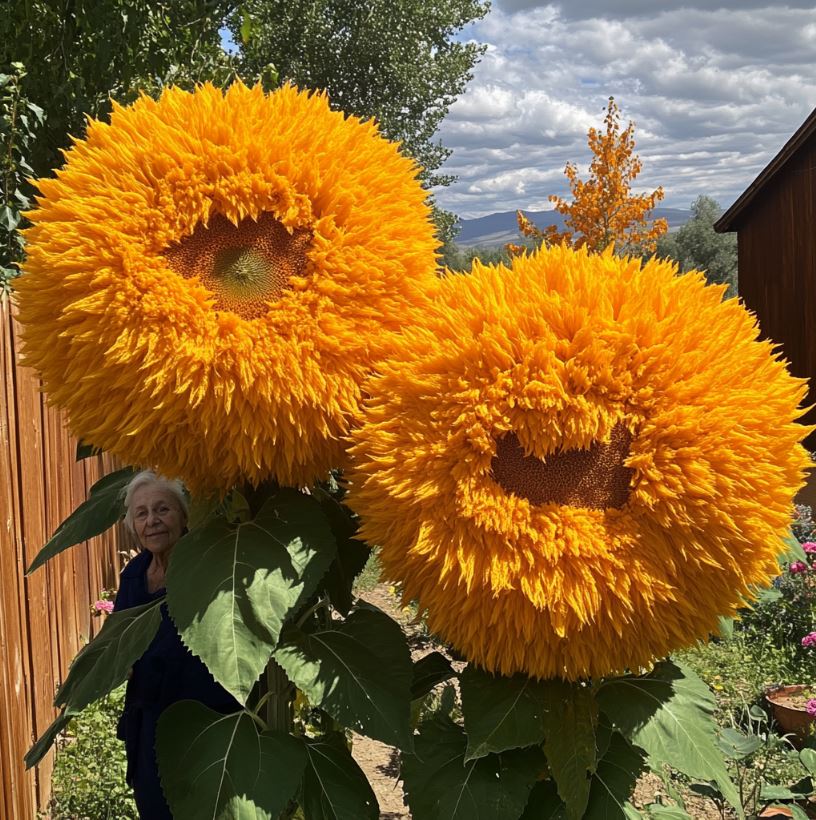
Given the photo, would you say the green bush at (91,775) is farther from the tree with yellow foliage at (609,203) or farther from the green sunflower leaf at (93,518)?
the tree with yellow foliage at (609,203)

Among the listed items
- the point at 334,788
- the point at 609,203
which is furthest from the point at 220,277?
the point at 609,203

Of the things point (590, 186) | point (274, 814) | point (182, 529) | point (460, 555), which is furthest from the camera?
point (590, 186)

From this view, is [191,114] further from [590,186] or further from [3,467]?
[590,186]

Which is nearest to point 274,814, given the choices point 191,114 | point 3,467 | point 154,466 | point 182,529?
point 154,466

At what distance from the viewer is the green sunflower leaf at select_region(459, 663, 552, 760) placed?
107cm

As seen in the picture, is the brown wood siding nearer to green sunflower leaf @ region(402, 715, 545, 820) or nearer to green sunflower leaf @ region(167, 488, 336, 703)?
green sunflower leaf @ region(402, 715, 545, 820)

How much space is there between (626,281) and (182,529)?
151 cm

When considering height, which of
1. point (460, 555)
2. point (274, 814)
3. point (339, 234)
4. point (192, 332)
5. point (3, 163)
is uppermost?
point (3, 163)

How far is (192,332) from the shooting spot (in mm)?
984

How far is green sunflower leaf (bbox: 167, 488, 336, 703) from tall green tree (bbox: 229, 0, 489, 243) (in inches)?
587

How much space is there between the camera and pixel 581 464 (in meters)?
0.98

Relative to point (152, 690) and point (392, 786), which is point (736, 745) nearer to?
point (152, 690)

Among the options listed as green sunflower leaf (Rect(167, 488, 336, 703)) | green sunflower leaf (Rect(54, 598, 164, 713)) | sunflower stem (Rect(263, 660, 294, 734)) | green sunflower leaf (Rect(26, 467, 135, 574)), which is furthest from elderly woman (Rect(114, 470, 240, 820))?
green sunflower leaf (Rect(167, 488, 336, 703))

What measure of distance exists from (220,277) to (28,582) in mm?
3305
